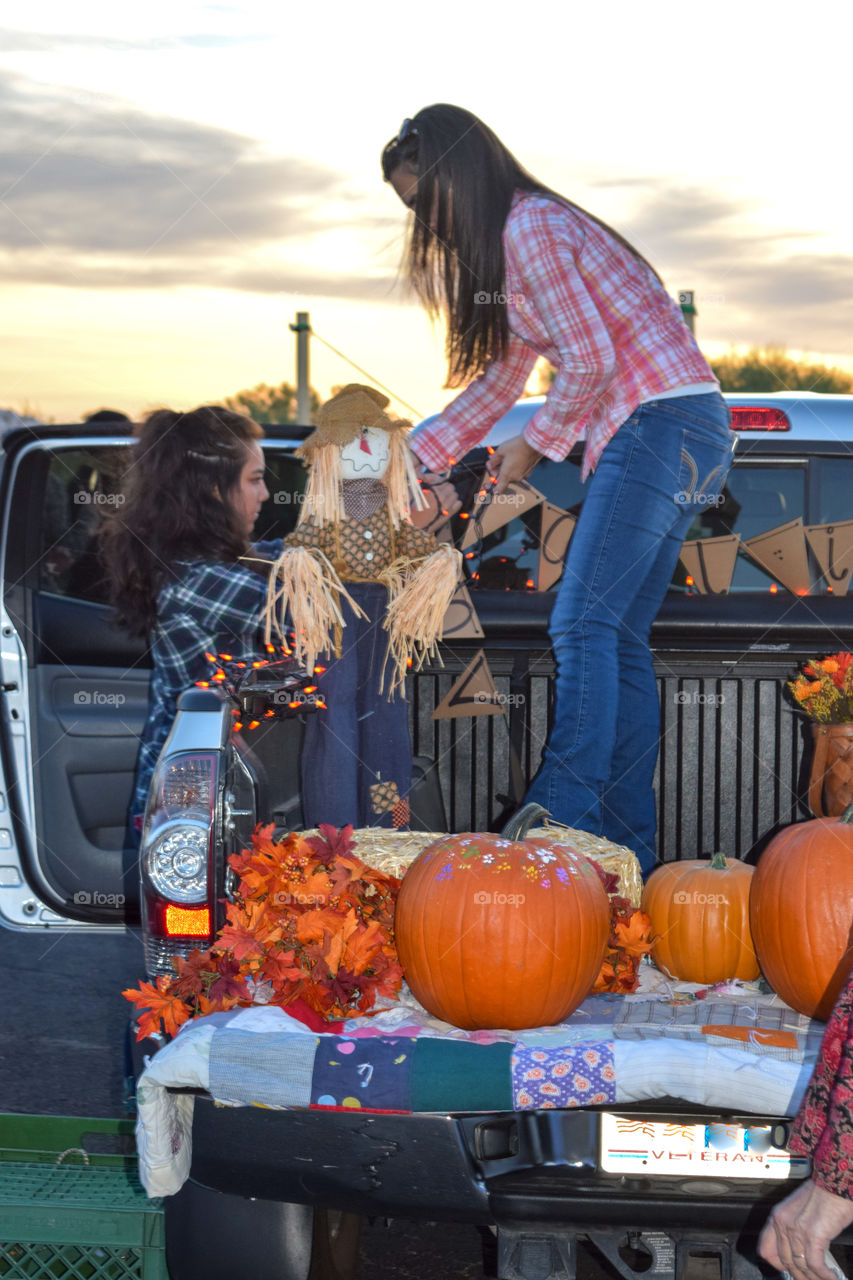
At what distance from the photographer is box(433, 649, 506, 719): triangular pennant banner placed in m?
3.83

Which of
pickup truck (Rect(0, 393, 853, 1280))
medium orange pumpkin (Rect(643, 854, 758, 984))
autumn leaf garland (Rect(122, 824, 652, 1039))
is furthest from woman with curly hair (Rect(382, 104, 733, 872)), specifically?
autumn leaf garland (Rect(122, 824, 652, 1039))

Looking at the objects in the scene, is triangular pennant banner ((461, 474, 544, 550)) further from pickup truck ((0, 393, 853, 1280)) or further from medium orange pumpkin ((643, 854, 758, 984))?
medium orange pumpkin ((643, 854, 758, 984))

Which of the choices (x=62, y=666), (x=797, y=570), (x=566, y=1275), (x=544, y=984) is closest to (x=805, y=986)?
(x=544, y=984)

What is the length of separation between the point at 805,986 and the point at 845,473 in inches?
95.1

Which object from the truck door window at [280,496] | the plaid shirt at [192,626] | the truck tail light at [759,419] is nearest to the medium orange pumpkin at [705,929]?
the plaid shirt at [192,626]

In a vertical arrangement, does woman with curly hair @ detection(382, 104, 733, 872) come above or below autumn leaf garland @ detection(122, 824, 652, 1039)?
above

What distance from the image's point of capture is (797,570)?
4.26 m

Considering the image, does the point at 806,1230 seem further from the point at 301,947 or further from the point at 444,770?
the point at 444,770

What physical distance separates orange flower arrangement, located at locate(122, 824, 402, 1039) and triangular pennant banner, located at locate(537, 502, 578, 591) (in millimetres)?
1624

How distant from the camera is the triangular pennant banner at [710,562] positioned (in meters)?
4.27

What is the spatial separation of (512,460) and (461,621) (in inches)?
26.9

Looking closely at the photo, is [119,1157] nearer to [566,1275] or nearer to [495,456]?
[566,1275]

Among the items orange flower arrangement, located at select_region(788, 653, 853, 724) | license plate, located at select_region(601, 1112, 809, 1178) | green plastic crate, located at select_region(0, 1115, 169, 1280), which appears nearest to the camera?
license plate, located at select_region(601, 1112, 809, 1178)

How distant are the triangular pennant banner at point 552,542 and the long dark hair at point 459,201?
0.66 m
